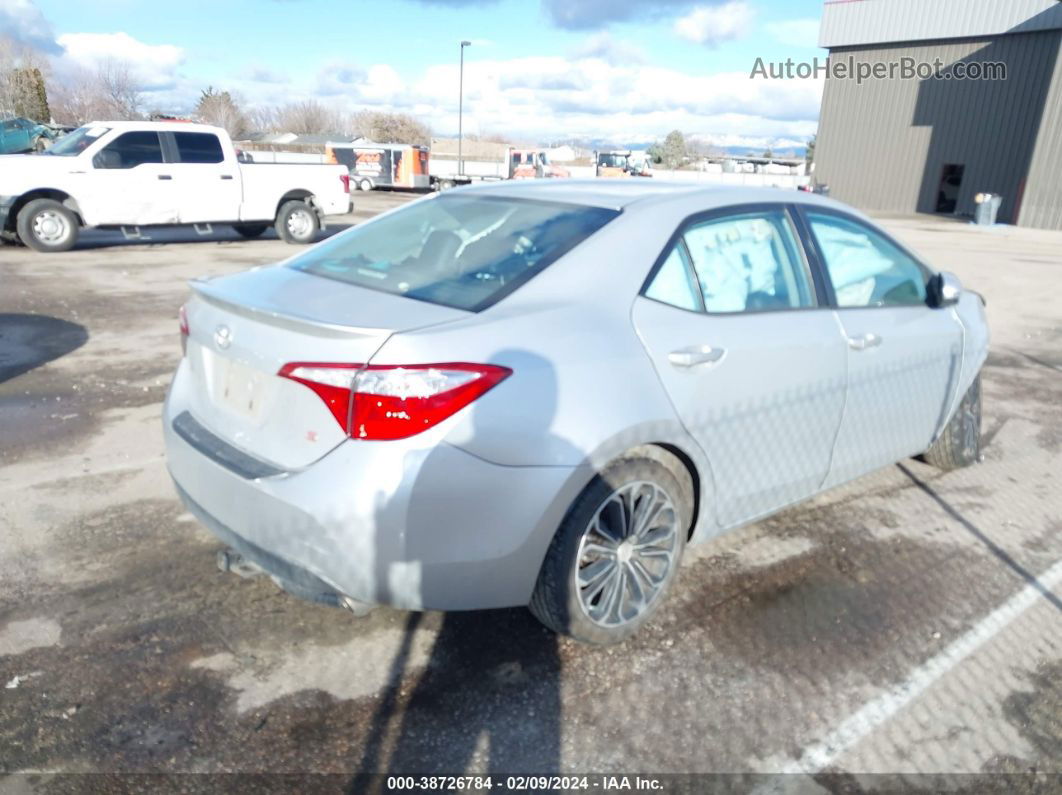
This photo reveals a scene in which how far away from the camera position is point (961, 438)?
4.75m

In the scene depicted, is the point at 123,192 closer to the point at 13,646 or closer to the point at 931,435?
the point at 13,646

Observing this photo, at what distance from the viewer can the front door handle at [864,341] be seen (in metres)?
3.52

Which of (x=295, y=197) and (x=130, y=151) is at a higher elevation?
(x=130, y=151)

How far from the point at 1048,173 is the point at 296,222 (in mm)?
25576

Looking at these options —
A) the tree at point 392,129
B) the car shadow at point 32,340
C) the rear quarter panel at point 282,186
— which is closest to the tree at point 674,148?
the tree at point 392,129

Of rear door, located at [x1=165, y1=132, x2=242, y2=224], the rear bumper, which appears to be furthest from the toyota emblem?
rear door, located at [x1=165, y1=132, x2=242, y2=224]

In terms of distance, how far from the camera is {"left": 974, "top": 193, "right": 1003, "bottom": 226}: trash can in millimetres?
27109

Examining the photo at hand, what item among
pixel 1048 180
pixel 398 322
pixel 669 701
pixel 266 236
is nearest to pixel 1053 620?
pixel 669 701

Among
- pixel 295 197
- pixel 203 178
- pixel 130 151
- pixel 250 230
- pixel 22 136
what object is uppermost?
pixel 130 151

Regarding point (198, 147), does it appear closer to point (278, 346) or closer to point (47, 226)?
point (47, 226)

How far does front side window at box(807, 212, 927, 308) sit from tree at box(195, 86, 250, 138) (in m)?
67.1

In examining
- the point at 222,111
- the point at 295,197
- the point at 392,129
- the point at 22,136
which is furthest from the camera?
the point at 392,129

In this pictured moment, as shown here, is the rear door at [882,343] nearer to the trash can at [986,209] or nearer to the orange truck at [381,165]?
the trash can at [986,209]

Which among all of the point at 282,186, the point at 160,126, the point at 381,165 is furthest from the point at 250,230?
the point at 381,165
